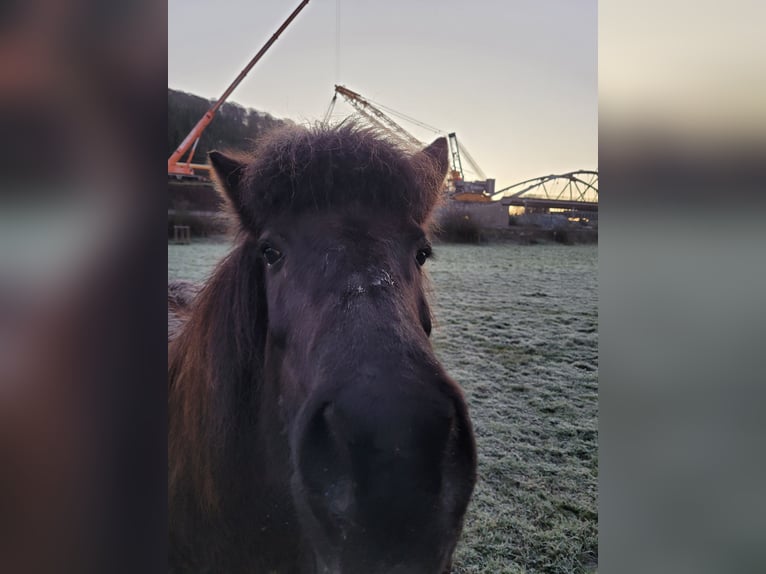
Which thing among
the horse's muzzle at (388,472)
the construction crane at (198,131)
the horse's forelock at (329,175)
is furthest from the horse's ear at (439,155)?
the horse's muzzle at (388,472)

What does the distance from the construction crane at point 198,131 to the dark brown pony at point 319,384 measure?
264 mm

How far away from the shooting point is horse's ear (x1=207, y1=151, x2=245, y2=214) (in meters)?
1.38

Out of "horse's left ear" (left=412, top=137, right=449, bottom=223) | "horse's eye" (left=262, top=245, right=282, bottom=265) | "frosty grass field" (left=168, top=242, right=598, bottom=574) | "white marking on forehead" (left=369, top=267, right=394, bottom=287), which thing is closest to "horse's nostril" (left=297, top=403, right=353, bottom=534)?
"white marking on forehead" (left=369, top=267, right=394, bottom=287)

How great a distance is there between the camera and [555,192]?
1698mm

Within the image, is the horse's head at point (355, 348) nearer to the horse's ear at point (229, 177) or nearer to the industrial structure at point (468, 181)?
the horse's ear at point (229, 177)

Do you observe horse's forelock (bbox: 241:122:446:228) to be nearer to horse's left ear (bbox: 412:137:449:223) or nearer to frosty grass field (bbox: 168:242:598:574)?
horse's left ear (bbox: 412:137:449:223)

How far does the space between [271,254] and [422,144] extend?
726mm

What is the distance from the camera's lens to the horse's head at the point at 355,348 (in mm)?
796
